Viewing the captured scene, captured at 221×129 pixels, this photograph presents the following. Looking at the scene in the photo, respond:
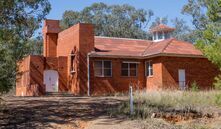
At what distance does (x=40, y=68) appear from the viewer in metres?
37.0

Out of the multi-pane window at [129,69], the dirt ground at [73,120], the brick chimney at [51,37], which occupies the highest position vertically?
the brick chimney at [51,37]

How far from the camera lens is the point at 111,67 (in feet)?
116

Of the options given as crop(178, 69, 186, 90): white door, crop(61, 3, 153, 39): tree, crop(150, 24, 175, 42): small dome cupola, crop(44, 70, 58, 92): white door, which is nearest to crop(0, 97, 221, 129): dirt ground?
crop(178, 69, 186, 90): white door

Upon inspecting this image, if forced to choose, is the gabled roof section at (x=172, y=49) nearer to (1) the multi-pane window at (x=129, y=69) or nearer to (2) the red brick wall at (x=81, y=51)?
(1) the multi-pane window at (x=129, y=69)

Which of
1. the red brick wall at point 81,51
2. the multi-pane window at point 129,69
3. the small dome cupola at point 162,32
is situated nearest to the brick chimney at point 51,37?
the red brick wall at point 81,51

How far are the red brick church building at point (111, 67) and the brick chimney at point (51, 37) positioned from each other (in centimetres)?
359

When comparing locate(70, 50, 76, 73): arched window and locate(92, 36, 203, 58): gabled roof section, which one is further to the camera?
locate(70, 50, 76, 73): arched window

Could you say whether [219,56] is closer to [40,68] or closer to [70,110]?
[70,110]

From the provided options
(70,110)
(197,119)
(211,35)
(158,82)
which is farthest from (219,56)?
(158,82)

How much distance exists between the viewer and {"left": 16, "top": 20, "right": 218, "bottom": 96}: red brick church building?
114ft

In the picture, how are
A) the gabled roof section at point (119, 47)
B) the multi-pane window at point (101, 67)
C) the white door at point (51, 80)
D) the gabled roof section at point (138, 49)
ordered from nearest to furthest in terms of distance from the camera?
1. the gabled roof section at point (138, 49)
2. the multi-pane window at point (101, 67)
3. the gabled roof section at point (119, 47)
4. the white door at point (51, 80)

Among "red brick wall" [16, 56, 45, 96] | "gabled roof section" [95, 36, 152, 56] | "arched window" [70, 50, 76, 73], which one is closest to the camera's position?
"gabled roof section" [95, 36, 152, 56]

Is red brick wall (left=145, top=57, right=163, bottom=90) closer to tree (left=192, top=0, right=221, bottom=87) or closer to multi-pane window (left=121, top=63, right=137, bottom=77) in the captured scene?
multi-pane window (left=121, top=63, right=137, bottom=77)

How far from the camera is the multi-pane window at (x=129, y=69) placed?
3597 cm
